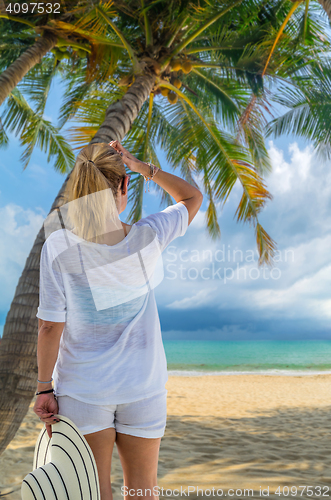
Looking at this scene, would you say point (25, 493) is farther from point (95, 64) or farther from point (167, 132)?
point (167, 132)

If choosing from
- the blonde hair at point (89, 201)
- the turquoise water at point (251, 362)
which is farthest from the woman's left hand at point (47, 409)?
the turquoise water at point (251, 362)

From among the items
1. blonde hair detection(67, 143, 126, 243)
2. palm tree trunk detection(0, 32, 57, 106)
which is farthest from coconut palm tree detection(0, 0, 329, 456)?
blonde hair detection(67, 143, 126, 243)

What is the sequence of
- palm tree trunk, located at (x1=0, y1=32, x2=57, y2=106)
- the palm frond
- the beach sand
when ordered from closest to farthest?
the beach sand
palm tree trunk, located at (x1=0, y1=32, x2=57, y2=106)
the palm frond

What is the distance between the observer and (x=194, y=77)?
6.75 meters

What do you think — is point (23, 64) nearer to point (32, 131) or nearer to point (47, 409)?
point (32, 131)

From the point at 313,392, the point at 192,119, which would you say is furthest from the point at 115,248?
the point at 313,392

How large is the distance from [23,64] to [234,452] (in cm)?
580

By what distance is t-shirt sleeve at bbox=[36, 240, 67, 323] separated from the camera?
136 cm

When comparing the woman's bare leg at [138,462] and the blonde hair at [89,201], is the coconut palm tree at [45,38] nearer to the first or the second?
the blonde hair at [89,201]

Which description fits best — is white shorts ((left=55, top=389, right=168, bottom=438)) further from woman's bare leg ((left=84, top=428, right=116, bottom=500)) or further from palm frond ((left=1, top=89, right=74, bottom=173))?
palm frond ((left=1, top=89, right=74, bottom=173))

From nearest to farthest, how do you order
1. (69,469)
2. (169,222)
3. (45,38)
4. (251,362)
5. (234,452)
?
(69,469)
(169,222)
(234,452)
(45,38)
(251,362)

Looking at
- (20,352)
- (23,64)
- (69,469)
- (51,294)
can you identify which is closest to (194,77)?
(23,64)

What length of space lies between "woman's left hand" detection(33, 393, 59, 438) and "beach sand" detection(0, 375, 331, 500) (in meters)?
2.39

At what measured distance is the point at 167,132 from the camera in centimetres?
796
